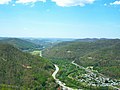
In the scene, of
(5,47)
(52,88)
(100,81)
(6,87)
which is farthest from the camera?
(5,47)

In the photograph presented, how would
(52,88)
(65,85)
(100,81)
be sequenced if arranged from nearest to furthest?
(52,88) < (65,85) < (100,81)

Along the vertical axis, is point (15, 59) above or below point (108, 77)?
above

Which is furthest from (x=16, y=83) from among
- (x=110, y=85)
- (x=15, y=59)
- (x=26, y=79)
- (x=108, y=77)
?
(x=108, y=77)

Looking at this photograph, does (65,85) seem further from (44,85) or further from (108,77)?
(108,77)

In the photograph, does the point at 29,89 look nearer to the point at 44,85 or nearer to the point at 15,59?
the point at 44,85

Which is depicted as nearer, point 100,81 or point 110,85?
point 110,85

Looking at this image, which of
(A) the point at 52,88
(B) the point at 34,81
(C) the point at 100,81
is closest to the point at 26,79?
(B) the point at 34,81
